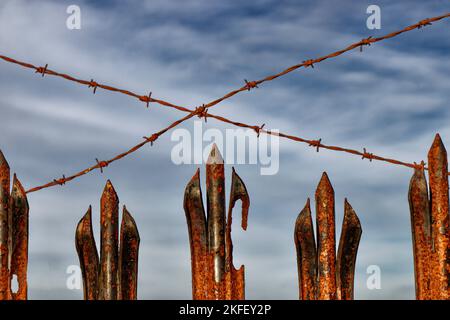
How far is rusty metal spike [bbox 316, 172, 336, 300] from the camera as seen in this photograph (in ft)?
16.8

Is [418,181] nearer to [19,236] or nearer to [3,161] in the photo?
[19,236]

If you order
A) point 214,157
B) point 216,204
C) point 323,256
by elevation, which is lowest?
point 323,256

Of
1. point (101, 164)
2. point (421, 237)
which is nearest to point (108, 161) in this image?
point (101, 164)

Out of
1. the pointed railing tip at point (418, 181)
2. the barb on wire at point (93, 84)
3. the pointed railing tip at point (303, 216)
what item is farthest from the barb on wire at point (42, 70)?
the pointed railing tip at point (418, 181)

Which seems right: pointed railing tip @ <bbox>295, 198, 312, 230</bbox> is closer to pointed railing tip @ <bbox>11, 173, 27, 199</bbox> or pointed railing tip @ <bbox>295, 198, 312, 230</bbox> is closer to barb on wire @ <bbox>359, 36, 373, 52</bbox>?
barb on wire @ <bbox>359, 36, 373, 52</bbox>

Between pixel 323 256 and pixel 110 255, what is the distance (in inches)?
56.3

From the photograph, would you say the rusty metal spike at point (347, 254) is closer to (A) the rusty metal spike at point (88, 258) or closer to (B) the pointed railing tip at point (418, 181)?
(B) the pointed railing tip at point (418, 181)

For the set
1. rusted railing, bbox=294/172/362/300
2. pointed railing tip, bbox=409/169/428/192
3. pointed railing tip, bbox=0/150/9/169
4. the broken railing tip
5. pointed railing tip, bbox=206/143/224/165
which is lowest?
rusted railing, bbox=294/172/362/300

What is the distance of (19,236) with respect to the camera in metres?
5.61

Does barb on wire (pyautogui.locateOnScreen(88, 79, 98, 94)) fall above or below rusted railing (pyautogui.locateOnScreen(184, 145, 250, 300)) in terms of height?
above

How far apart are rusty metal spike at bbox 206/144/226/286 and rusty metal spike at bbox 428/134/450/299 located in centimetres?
146

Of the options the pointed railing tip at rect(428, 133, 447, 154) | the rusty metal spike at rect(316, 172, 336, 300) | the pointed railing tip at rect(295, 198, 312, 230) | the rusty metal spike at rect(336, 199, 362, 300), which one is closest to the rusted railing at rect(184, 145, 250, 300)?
the pointed railing tip at rect(295, 198, 312, 230)

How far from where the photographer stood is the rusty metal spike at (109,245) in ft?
17.1
